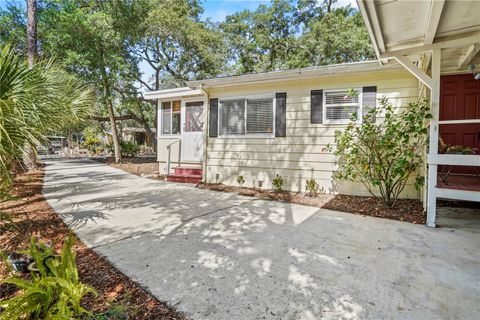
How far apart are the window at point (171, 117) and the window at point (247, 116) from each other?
212 cm

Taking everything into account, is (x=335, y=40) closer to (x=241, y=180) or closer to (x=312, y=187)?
(x=241, y=180)

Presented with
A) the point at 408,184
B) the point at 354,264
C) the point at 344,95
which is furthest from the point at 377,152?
the point at 354,264

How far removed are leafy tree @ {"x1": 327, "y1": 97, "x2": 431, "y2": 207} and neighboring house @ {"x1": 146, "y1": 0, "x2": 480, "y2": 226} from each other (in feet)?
1.35

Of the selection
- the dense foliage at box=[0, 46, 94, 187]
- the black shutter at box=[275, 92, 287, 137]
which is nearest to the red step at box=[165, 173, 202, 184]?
the black shutter at box=[275, 92, 287, 137]

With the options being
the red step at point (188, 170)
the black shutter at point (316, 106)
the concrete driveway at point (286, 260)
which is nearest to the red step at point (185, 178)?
the red step at point (188, 170)

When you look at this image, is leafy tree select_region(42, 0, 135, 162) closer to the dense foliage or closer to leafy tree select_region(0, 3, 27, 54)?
leafy tree select_region(0, 3, 27, 54)

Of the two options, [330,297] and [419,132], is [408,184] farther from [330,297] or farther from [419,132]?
[330,297]

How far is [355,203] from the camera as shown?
541cm

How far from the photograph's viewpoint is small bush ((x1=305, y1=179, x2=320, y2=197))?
20.5 ft

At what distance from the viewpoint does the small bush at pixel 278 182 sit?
6.73 m

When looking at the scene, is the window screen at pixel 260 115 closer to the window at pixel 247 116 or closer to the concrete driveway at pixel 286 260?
the window at pixel 247 116

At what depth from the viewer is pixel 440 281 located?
2.42 metres

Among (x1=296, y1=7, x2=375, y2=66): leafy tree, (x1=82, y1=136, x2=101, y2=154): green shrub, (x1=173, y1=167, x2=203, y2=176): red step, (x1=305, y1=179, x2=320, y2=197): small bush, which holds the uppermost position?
(x1=296, y1=7, x2=375, y2=66): leafy tree

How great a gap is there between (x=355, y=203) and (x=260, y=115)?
3.25 metres
